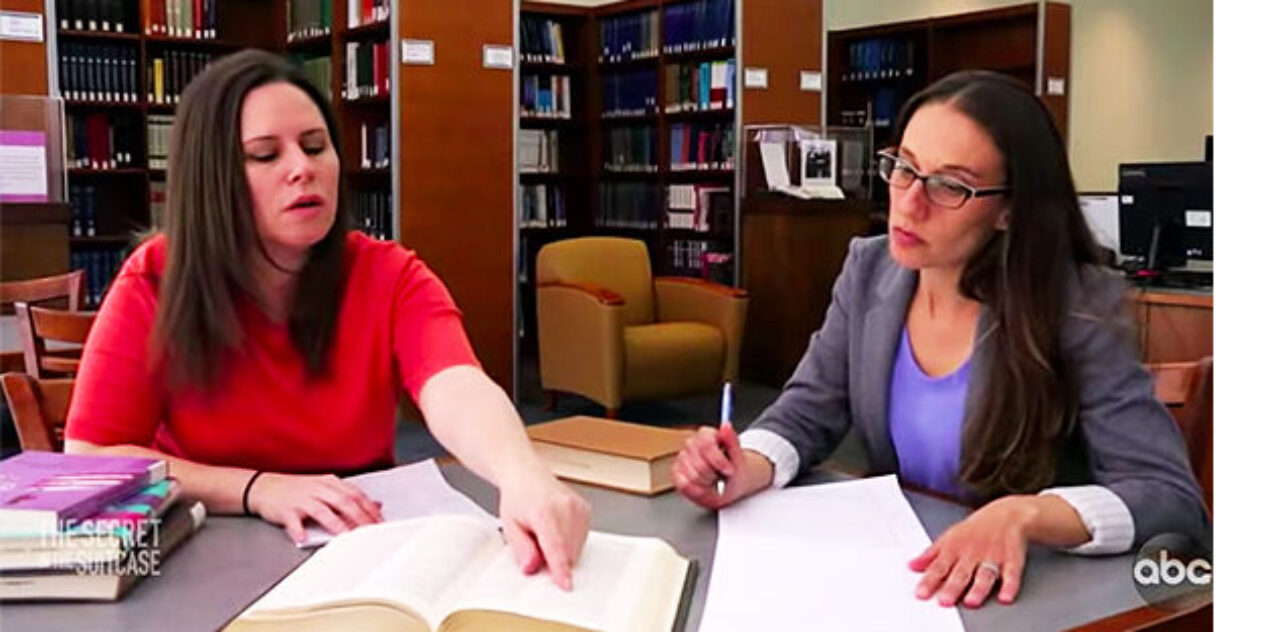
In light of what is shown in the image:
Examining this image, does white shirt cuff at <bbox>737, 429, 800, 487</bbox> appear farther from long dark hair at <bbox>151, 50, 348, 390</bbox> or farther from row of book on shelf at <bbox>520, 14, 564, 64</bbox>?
row of book on shelf at <bbox>520, 14, 564, 64</bbox>

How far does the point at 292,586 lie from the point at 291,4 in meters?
6.26

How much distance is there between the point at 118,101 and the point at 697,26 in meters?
3.26

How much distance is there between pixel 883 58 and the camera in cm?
909

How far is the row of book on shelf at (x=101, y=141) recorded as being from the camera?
6.34 meters

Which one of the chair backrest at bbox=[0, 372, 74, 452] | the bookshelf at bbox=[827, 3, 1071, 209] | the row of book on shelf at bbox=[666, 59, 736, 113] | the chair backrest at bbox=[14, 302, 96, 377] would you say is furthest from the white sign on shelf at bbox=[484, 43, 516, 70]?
the chair backrest at bbox=[0, 372, 74, 452]

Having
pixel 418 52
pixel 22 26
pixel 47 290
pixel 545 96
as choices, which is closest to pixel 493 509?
pixel 47 290

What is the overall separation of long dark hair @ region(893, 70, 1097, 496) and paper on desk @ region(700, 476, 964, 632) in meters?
0.15

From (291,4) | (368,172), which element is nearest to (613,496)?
(368,172)

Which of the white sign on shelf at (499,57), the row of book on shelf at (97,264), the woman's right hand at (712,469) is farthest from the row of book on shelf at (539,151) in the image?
the woman's right hand at (712,469)

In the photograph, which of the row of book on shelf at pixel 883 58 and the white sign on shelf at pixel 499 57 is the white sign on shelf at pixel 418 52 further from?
the row of book on shelf at pixel 883 58

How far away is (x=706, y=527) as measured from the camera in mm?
1299

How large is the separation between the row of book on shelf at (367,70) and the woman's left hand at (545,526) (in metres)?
4.62

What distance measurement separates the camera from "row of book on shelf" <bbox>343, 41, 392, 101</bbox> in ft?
18.5

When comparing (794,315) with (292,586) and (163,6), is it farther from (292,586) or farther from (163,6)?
(292,586)
